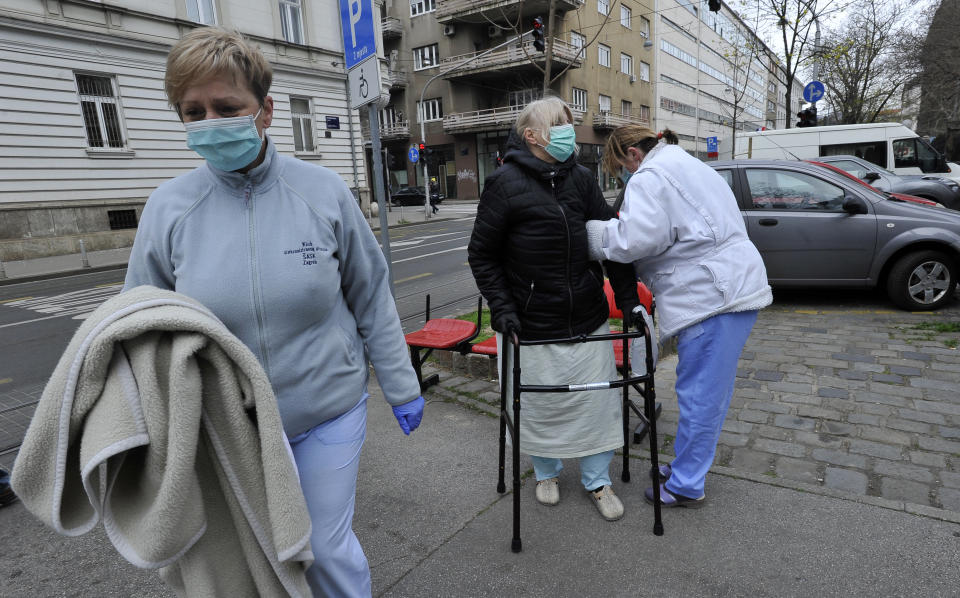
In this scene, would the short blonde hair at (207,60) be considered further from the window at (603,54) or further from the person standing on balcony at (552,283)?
the window at (603,54)

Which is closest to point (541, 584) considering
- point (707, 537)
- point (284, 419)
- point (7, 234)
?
point (707, 537)

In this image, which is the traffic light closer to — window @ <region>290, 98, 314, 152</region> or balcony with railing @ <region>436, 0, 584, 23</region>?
window @ <region>290, 98, 314, 152</region>

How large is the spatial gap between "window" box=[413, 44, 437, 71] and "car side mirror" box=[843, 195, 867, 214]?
39776mm

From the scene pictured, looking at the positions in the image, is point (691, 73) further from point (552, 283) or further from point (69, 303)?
point (552, 283)

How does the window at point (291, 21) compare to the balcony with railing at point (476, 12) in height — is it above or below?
below

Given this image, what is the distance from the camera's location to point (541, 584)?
96.1 inches

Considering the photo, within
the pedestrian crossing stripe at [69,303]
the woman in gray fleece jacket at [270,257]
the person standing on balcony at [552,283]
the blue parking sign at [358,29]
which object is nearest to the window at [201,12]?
the pedestrian crossing stripe at [69,303]

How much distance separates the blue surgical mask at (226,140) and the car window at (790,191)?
6.70m

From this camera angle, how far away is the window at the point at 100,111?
1723 cm

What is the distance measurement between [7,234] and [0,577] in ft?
54.9

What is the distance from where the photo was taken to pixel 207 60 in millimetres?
1526

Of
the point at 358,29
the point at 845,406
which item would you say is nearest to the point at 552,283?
the point at 845,406

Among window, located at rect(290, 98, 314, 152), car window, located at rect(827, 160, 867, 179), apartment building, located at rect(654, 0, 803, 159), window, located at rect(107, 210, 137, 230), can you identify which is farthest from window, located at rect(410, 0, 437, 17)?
car window, located at rect(827, 160, 867, 179)

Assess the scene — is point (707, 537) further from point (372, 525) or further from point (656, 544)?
point (372, 525)
